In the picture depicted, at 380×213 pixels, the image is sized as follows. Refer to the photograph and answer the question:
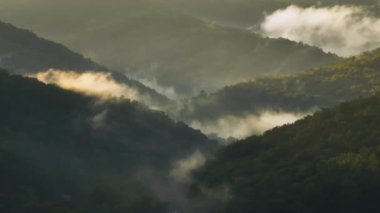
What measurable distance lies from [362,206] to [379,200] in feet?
12.9

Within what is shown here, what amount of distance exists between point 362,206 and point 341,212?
489 centimetres

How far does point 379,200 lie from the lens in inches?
7781

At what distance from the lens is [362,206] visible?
7776 inches

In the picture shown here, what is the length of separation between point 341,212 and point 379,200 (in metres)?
8.63

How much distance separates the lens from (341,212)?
7849 inches
